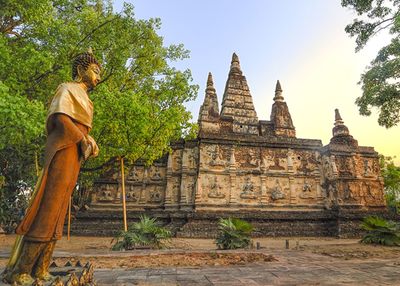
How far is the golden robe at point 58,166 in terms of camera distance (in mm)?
2432

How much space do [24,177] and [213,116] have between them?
48.4 feet

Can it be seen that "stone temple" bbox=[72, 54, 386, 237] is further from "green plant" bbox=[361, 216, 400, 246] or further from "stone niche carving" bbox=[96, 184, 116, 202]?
"green plant" bbox=[361, 216, 400, 246]

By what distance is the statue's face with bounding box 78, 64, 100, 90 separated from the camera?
122 inches

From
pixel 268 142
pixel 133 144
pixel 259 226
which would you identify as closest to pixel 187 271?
pixel 133 144

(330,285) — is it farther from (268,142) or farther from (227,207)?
(268,142)

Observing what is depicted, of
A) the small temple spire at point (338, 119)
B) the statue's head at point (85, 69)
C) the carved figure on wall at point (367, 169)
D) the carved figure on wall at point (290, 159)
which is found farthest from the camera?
the small temple spire at point (338, 119)

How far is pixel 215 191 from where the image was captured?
49.3ft

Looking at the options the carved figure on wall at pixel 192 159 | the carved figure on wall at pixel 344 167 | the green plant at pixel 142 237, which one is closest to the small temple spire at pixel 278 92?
the carved figure on wall at pixel 344 167

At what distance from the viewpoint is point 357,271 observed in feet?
13.8

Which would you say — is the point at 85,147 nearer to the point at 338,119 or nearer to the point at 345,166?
the point at 345,166

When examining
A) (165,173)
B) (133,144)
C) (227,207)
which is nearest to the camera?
(133,144)

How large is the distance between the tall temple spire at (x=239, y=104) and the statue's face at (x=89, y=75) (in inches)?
800

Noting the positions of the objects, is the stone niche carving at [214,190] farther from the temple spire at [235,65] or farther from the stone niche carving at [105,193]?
the temple spire at [235,65]

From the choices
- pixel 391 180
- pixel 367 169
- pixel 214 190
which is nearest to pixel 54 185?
pixel 214 190
